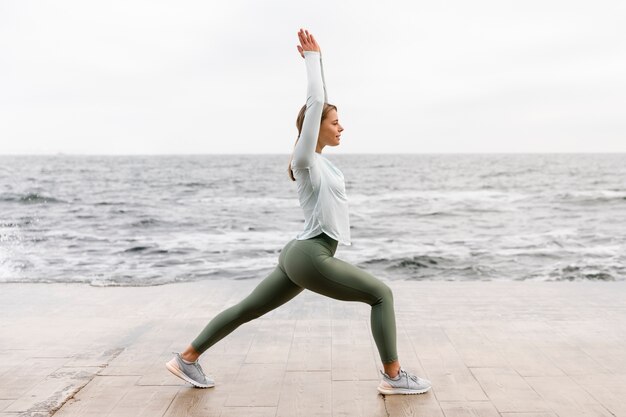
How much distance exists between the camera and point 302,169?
392 cm

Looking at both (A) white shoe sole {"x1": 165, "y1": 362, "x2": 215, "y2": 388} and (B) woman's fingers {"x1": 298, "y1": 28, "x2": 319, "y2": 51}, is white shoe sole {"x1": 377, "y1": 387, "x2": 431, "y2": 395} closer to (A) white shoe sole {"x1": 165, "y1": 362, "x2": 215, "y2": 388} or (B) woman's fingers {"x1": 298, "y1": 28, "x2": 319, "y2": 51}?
(A) white shoe sole {"x1": 165, "y1": 362, "x2": 215, "y2": 388}

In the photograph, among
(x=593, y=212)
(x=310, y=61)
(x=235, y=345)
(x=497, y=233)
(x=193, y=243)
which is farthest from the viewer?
(x=593, y=212)

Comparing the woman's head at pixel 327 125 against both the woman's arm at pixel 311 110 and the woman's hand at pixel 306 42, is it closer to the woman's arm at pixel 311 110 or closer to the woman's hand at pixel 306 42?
the woman's arm at pixel 311 110

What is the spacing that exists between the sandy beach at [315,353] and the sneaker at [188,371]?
0.24 feet

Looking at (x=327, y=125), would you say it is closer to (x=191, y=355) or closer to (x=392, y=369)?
(x=392, y=369)

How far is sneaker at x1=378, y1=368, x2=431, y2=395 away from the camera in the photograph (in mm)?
4223

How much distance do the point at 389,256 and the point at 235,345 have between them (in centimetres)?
1091

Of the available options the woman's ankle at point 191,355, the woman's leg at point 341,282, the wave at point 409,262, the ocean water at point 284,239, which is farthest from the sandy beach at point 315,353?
the wave at point 409,262

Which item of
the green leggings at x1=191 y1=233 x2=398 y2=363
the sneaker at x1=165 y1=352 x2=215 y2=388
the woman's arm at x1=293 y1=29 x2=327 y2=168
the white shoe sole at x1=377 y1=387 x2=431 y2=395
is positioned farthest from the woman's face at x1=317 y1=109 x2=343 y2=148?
the sneaker at x1=165 y1=352 x2=215 y2=388

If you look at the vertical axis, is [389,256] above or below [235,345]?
below

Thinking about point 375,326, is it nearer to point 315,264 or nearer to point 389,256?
point 315,264

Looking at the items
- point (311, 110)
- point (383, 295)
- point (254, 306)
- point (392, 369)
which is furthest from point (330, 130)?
point (392, 369)

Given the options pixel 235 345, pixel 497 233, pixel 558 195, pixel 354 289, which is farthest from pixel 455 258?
pixel 558 195

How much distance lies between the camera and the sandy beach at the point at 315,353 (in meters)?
4.12
